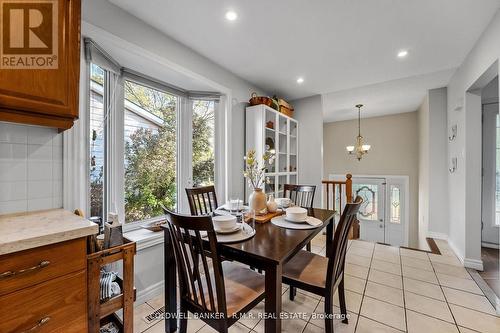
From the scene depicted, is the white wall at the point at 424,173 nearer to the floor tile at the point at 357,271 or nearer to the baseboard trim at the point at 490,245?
the baseboard trim at the point at 490,245

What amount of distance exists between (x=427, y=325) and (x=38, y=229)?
98.1 inches

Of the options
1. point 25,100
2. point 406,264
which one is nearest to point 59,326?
point 25,100

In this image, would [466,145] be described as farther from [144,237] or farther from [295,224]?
[144,237]

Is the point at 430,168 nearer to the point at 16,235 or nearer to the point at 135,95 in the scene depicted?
the point at 135,95

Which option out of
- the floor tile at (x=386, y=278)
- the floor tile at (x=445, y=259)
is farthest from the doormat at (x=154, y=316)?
the floor tile at (x=445, y=259)

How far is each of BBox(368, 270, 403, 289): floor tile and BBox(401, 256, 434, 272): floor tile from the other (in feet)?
1.38

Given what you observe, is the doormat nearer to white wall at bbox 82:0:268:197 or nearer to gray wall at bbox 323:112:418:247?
white wall at bbox 82:0:268:197

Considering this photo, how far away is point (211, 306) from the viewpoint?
1106mm

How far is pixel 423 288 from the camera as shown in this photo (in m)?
2.07

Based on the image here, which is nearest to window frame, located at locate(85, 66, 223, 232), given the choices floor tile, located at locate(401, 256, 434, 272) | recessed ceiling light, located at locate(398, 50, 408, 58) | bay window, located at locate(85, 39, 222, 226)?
bay window, located at locate(85, 39, 222, 226)

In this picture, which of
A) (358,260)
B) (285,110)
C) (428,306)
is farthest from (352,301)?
(285,110)

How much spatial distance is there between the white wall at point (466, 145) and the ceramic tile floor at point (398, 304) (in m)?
0.33

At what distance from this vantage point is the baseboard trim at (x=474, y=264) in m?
2.41

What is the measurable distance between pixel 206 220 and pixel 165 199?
1.57 metres
